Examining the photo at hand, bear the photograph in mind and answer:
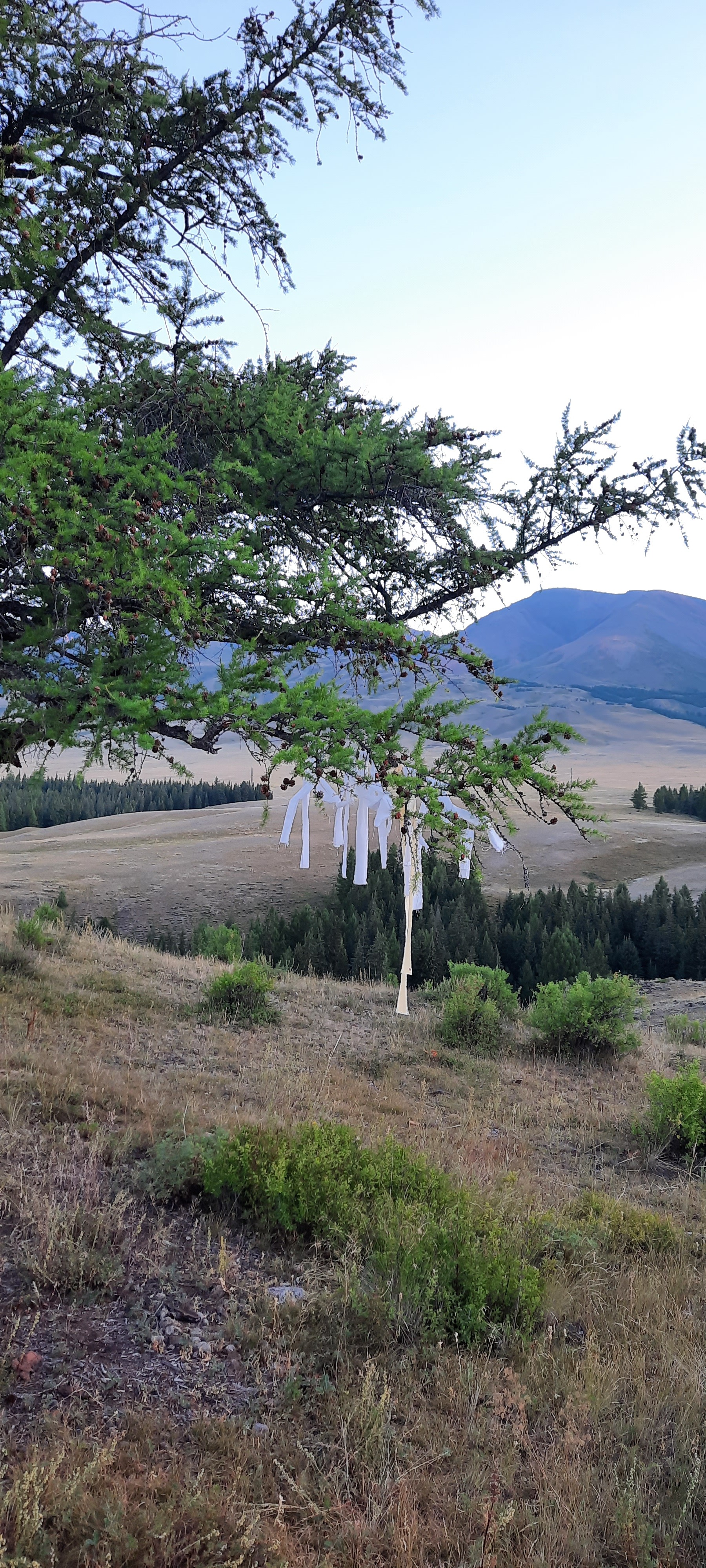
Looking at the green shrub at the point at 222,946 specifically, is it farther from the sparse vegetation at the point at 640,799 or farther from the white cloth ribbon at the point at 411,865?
the sparse vegetation at the point at 640,799

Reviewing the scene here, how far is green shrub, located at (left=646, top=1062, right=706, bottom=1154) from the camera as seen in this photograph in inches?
352

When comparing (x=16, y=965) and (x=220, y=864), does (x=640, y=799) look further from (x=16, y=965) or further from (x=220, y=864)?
(x=16, y=965)

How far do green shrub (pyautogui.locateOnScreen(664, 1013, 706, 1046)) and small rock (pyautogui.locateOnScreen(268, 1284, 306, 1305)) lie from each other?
15.8m

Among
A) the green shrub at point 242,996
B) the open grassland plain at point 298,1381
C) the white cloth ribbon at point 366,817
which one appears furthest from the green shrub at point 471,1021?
the open grassland plain at point 298,1381

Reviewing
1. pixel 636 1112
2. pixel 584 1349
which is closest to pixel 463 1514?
pixel 584 1349

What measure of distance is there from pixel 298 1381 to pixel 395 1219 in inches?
55.5

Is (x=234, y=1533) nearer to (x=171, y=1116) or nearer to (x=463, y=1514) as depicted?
(x=463, y=1514)

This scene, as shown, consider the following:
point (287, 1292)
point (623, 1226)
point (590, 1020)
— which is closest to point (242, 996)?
point (590, 1020)

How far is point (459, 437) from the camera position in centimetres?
764

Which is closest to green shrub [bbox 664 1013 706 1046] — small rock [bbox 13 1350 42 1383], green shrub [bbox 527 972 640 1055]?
green shrub [bbox 527 972 640 1055]

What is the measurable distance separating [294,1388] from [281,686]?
409 centimetres

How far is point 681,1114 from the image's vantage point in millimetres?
9016

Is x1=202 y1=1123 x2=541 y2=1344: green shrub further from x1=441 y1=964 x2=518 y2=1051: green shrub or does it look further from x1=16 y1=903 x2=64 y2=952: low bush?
x1=16 y1=903 x2=64 y2=952: low bush

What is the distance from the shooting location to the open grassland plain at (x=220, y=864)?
185 ft
